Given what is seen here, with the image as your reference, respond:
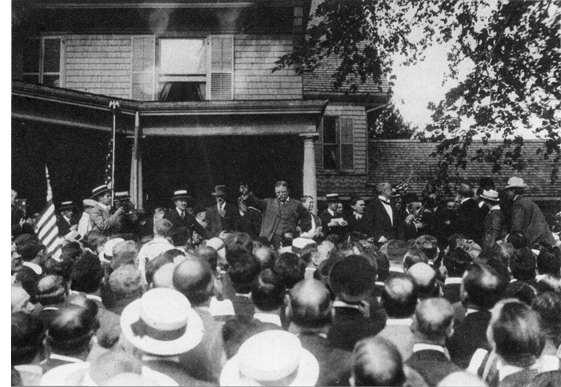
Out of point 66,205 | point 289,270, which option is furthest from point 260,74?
point 289,270

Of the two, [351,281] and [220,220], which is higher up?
[220,220]

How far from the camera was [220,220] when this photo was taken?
211 inches

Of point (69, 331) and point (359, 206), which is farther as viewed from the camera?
point (359, 206)

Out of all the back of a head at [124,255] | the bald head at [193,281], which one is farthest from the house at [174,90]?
the bald head at [193,281]

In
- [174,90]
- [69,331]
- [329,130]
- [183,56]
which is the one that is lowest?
[69,331]

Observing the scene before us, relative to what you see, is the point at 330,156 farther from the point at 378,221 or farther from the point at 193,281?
the point at 193,281

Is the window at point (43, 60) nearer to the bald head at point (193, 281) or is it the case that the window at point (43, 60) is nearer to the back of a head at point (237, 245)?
the back of a head at point (237, 245)

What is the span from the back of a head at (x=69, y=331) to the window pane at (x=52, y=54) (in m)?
6.80

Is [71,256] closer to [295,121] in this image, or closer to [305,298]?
[305,298]

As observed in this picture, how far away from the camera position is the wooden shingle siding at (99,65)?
7.70m

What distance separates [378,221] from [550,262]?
241 centimetres
